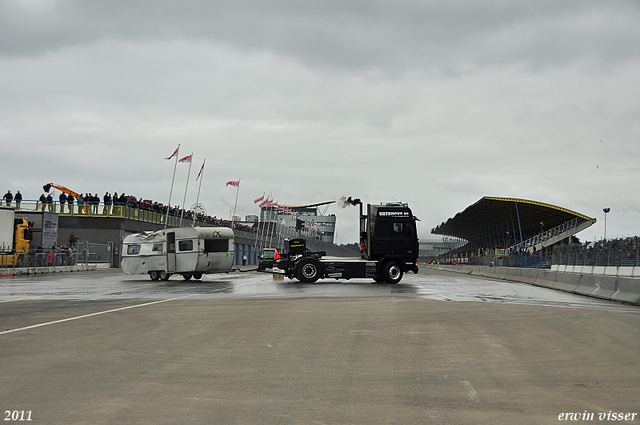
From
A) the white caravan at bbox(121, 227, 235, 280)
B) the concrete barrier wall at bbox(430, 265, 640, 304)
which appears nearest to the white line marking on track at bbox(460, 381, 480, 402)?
the concrete barrier wall at bbox(430, 265, 640, 304)

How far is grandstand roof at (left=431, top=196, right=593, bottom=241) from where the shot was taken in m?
79.5

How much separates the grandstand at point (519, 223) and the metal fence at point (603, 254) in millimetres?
26276

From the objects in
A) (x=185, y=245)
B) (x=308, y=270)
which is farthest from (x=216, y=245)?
(x=308, y=270)

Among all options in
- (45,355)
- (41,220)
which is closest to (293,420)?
(45,355)

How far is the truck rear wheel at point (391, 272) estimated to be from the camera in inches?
1156

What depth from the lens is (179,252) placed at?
3044 cm

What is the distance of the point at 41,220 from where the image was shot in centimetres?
4025

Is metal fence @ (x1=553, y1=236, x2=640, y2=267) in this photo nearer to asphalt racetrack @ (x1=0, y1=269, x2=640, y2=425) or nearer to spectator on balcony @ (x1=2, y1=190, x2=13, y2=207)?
asphalt racetrack @ (x1=0, y1=269, x2=640, y2=425)

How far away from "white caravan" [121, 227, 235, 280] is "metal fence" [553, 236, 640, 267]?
56.5 ft

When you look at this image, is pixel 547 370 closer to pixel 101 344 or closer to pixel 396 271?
pixel 101 344

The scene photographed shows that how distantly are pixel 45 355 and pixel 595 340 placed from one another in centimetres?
801

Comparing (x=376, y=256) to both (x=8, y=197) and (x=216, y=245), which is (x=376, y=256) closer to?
(x=216, y=245)

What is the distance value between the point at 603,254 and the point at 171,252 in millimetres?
20011

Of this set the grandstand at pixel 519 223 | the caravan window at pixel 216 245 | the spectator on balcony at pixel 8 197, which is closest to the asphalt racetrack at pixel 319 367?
the caravan window at pixel 216 245
